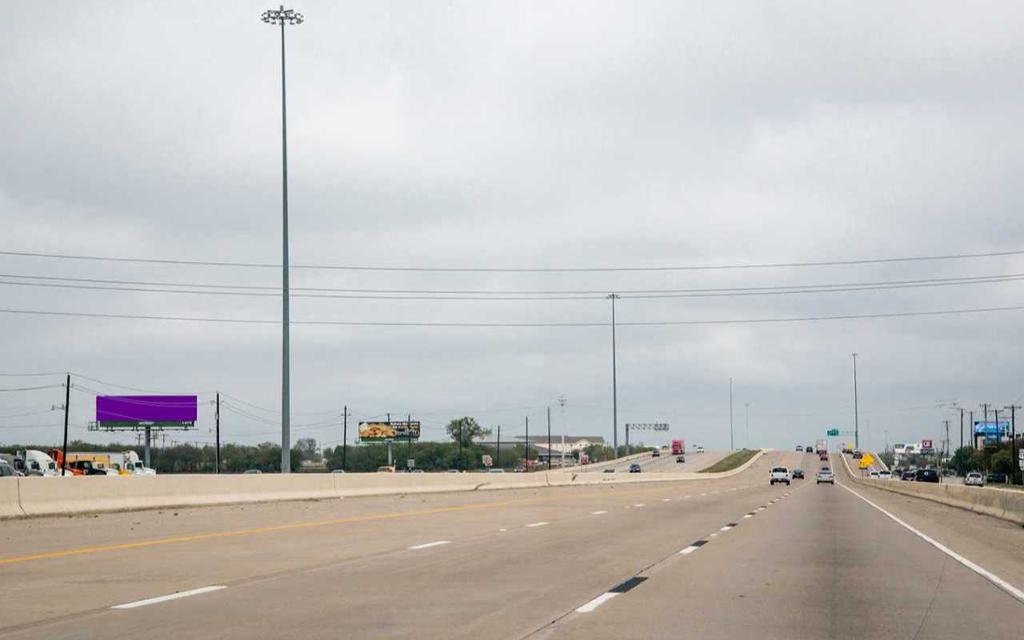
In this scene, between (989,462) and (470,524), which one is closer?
(470,524)

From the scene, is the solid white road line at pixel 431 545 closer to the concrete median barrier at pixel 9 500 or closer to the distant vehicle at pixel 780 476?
the concrete median barrier at pixel 9 500

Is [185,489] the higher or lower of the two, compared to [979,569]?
higher

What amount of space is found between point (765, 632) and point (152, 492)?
932 inches

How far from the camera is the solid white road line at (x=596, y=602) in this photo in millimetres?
12125

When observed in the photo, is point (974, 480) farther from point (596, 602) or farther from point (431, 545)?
point (596, 602)

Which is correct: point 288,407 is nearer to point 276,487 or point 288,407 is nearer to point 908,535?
point 276,487

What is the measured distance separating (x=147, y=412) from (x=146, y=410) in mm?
264

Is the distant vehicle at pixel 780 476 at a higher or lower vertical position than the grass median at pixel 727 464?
higher

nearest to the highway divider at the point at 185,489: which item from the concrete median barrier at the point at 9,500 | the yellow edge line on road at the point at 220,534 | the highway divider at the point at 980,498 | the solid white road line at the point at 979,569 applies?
the concrete median barrier at the point at 9,500

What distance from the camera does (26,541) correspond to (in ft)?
66.8

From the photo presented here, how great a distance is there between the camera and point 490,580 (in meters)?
14.8

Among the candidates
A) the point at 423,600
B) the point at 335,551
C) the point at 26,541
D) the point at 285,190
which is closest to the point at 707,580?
the point at 423,600

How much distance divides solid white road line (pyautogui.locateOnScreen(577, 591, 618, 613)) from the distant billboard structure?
403 feet

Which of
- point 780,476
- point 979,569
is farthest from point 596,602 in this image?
point 780,476
